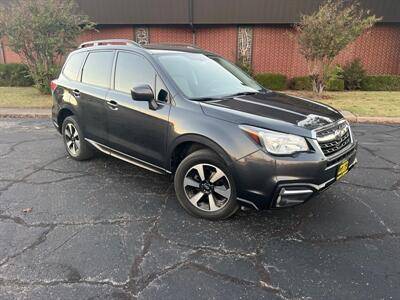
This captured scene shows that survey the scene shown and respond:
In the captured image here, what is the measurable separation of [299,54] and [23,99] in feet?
39.3

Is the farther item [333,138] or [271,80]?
[271,80]

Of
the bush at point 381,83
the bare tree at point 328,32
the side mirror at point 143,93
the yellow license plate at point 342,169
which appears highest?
the bare tree at point 328,32

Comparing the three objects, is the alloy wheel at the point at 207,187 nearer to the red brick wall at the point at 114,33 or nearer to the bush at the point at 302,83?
the bush at the point at 302,83

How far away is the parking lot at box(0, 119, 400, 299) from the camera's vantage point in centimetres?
247

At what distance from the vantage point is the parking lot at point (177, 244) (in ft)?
8.11

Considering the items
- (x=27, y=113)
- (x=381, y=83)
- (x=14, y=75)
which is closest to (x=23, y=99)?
(x=27, y=113)

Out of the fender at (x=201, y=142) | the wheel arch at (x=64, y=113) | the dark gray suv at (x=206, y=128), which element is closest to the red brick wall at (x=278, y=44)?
the wheel arch at (x=64, y=113)

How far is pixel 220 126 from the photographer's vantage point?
3.12 m

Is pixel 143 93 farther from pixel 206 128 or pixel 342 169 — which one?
pixel 342 169

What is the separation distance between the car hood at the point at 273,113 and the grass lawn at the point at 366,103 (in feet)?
20.4

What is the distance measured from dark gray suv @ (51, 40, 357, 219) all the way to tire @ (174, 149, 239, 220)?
10mm

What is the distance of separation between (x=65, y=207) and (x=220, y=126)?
1.99 metres

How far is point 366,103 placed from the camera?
10.8 m

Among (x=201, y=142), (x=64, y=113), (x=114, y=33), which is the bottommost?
(x=64, y=113)
